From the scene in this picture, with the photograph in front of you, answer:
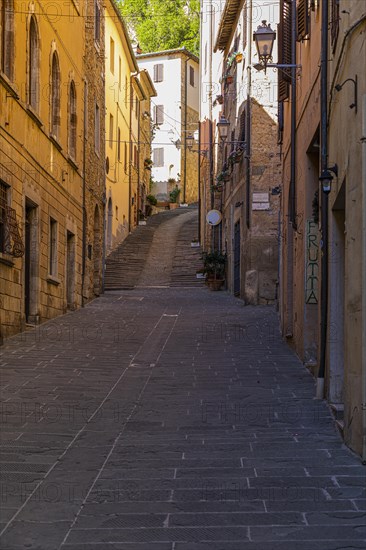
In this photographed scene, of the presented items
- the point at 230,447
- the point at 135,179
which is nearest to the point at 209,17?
the point at 135,179

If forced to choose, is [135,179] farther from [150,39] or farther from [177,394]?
[177,394]

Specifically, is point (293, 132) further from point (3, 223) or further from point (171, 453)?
point (171, 453)

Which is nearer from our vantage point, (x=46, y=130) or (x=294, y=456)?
(x=294, y=456)

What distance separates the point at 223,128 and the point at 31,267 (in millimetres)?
12222

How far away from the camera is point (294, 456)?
23.1ft

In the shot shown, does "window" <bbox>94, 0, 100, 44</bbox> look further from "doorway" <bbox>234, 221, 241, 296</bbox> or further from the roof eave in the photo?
"doorway" <bbox>234, 221, 241, 296</bbox>

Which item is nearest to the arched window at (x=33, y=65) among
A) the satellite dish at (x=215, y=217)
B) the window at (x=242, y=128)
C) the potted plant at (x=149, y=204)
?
the window at (x=242, y=128)

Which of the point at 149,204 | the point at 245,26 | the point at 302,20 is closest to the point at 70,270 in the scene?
the point at 245,26

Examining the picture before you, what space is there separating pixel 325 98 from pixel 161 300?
1433 centimetres

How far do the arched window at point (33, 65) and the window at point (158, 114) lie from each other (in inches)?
1643

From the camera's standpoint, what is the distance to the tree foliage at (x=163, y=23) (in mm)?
57562

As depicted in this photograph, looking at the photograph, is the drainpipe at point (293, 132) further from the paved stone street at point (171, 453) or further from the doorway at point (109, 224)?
the doorway at point (109, 224)

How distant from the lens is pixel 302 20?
12.7 m

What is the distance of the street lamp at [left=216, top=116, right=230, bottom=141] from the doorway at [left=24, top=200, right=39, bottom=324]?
32.5 ft
